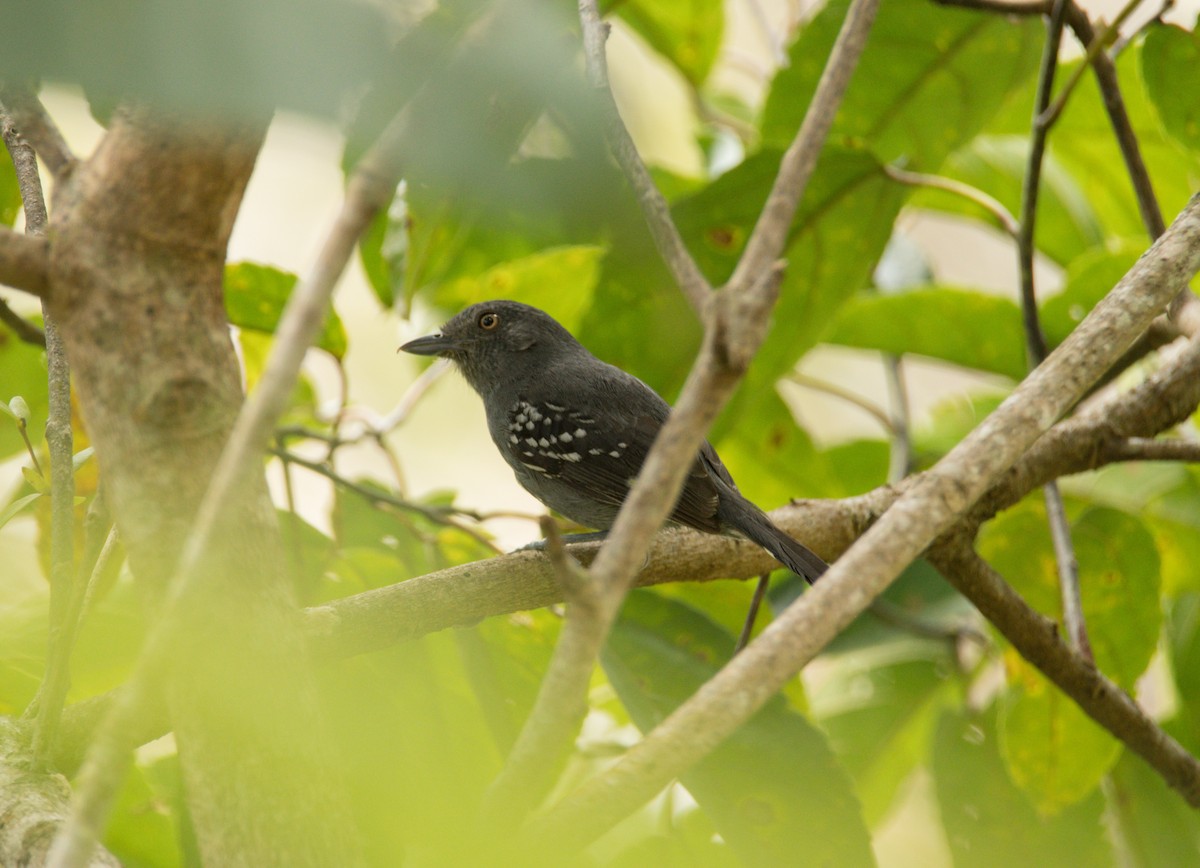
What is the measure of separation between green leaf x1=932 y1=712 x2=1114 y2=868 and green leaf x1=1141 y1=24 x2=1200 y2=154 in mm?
1883

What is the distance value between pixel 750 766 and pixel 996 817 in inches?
44.3

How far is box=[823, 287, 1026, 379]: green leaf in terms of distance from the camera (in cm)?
341

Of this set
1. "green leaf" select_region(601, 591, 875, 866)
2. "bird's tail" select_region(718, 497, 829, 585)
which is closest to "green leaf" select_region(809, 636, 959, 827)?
"green leaf" select_region(601, 591, 875, 866)

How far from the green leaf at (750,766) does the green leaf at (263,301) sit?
46.4 inches

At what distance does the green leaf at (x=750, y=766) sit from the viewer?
8.27ft

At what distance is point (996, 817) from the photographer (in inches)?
128

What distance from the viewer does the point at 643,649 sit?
2.81 m

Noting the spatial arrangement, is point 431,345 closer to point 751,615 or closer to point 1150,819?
point 751,615

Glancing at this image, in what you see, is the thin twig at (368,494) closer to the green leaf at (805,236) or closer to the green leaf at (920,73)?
the green leaf at (805,236)

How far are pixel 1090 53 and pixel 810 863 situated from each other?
2.00 m

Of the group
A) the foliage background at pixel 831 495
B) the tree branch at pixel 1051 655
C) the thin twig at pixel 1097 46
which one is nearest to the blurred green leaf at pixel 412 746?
the foliage background at pixel 831 495

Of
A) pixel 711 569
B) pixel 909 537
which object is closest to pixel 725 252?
pixel 711 569

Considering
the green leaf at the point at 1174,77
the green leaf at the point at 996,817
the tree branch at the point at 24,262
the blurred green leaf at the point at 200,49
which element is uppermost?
the green leaf at the point at 1174,77

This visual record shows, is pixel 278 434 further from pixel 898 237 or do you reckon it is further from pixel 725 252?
pixel 898 237
